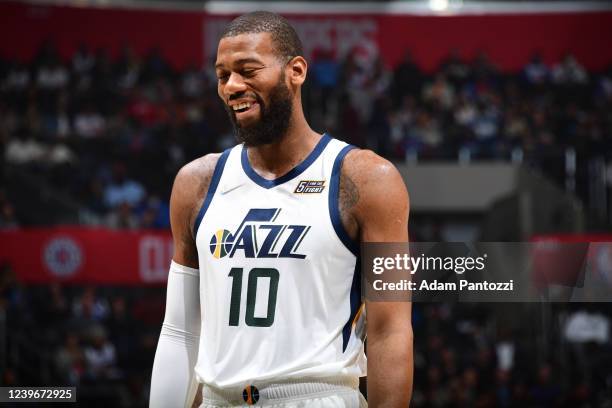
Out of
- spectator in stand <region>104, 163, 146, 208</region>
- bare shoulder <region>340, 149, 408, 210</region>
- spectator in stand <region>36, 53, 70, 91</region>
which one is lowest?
bare shoulder <region>340, 149, 408, 210</region>

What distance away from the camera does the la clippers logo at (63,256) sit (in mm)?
12461

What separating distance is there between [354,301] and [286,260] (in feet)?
0.81

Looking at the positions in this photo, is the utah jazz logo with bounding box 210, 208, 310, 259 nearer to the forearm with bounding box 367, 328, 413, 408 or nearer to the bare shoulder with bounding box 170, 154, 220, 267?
the bare shoulder with bounding box 170, 154, 220, 267

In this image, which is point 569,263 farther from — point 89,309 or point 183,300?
point 89,309

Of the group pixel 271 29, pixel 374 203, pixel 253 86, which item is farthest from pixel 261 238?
pixel 271 29

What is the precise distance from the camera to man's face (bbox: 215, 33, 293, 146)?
297 cm

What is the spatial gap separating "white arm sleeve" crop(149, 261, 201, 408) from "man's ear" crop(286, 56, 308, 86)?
0.69m

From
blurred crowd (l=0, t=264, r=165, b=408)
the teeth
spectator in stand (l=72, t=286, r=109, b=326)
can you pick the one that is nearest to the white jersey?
the teeth

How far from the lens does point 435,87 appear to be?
19156mm

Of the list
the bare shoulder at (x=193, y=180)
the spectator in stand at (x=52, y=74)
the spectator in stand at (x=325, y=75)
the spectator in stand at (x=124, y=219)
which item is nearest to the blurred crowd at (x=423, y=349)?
the spectator in stand at (x=124, y=219)

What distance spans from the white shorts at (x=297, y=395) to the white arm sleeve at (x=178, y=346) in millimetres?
227

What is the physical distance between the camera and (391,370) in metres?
2.86

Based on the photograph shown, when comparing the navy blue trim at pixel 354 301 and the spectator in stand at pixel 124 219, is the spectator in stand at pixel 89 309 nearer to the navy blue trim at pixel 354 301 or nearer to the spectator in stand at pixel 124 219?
the spectator in stand at pixel 124 219

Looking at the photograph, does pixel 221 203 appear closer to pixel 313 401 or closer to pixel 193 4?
pixel 313 401
